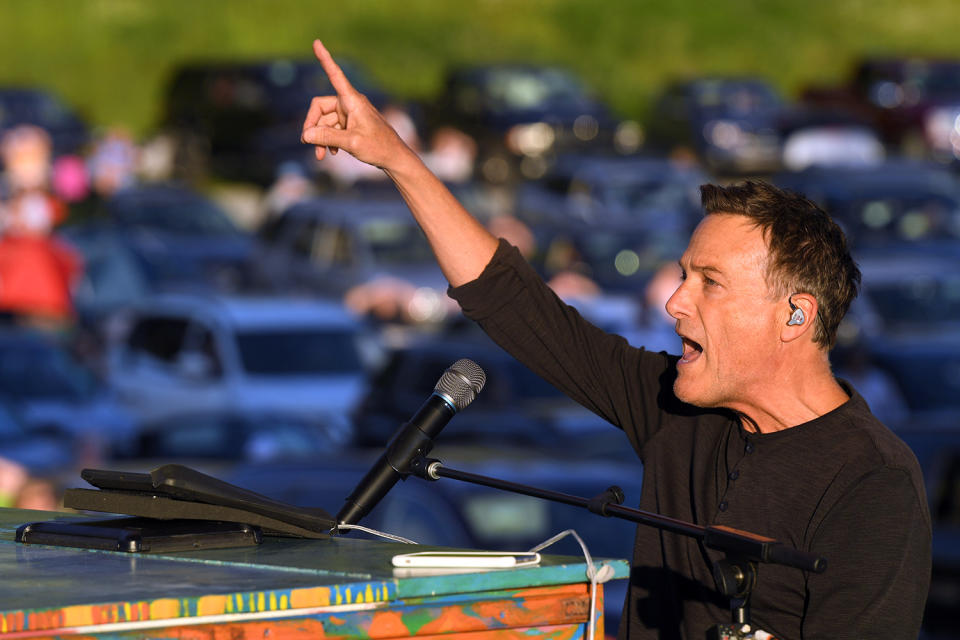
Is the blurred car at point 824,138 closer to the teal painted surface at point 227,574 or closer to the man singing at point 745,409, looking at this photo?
the man singing at point 745,409

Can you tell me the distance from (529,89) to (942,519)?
74.0 feet

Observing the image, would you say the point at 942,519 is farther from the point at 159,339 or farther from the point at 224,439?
the point at 159,339

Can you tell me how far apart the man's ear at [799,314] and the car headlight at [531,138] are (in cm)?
2704

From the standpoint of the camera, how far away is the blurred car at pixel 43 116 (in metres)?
29.8

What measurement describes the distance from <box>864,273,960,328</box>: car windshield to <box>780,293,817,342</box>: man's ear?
13.9 meters

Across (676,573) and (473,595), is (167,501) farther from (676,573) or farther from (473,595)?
(676,573)

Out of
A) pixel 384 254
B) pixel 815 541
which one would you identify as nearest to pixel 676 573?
pixel 815 541

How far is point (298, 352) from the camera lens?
16328 millimetres

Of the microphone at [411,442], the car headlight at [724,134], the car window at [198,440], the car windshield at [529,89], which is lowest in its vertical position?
the microphone at [411,442]

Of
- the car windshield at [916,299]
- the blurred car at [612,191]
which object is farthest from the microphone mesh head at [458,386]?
the blurred car at [612,191]

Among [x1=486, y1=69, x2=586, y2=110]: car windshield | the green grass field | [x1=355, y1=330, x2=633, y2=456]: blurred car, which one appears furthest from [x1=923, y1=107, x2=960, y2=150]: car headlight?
[x1=355, y1=330, x2=633, y2=456]: blurred car

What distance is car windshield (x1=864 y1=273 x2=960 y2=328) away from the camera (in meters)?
17.3

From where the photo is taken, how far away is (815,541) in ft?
10.8

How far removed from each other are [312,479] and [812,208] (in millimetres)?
5309
